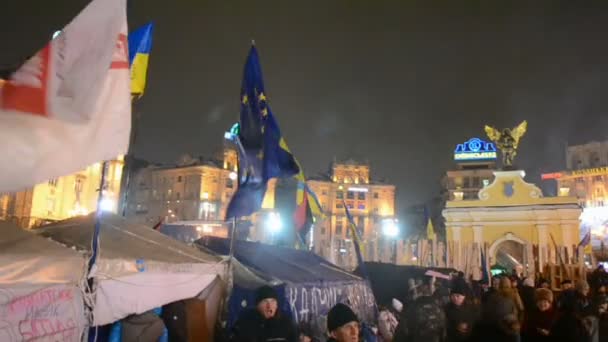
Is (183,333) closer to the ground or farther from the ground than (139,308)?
closer to the ground

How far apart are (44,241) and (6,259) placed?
3.07 feet

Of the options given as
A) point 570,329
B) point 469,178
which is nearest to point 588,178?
point 469,178

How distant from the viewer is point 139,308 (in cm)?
640

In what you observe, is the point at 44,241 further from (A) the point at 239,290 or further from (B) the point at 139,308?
(A) the point at 239,290

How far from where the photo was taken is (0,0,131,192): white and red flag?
4.38 meters

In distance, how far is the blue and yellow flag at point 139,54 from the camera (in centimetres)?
754

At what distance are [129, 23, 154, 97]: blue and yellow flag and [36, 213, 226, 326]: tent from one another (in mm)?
2201

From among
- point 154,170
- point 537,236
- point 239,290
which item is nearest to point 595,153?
point 537,236

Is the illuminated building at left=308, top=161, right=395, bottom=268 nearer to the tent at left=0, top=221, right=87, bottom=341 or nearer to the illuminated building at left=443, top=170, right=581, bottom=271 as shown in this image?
the illuminated building at left=443, top=170, right=581, bottom=271

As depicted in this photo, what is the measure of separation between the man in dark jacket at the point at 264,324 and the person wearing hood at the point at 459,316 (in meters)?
2.64

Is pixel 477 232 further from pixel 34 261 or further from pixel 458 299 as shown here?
pixel 34 261

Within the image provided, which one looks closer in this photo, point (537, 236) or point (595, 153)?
point (537, 236)

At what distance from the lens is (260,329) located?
6.43 m

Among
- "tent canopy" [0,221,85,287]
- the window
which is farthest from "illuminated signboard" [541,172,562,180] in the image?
"tent canopy" [0,221,85,287]
